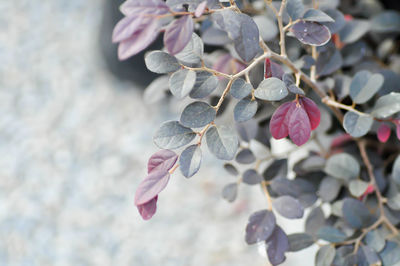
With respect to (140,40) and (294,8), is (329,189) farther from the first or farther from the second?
(140,40)

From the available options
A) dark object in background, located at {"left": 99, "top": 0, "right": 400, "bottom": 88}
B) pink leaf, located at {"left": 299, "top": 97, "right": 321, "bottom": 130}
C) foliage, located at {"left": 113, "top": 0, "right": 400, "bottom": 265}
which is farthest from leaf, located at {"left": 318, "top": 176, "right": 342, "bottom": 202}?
dark object in background, located at {"left": 99, "top": 0, "right": 400, "bottom": 88}

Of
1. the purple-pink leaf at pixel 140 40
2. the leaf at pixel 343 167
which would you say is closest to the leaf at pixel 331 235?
the leaf at pixel 343 167

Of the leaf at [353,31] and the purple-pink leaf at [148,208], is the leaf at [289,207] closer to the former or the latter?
the purple-pink leaf at [148,208]

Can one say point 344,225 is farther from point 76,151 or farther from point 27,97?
point 27,97

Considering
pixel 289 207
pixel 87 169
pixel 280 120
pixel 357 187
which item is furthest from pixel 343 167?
pixel 87 169

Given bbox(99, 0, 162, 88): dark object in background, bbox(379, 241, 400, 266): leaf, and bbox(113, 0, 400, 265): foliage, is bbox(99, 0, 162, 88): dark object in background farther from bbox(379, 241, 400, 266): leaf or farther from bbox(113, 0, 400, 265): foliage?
bbox(379, 241, 400, 266): leaf

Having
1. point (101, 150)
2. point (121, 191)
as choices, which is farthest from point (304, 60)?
point (101, 150)
